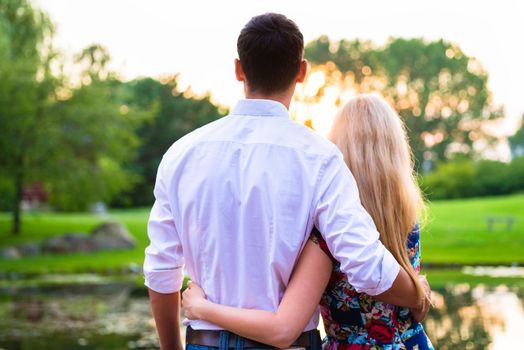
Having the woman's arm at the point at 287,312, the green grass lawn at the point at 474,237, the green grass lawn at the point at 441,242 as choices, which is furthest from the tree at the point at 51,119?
the woman's arm at the point at 287,312

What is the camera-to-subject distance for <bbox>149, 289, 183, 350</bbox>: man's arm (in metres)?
2.65

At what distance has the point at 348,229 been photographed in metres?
2.30

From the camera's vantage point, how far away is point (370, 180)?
9.48 feet

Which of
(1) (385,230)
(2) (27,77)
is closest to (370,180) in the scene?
(1) (385,230)

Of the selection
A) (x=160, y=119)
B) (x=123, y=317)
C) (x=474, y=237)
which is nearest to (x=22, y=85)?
(x=123, y=317)

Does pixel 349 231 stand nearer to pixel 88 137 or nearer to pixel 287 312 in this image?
pixel 287 312

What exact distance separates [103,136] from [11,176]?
2.89 m

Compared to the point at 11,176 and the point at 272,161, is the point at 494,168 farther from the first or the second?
the point at 272,161

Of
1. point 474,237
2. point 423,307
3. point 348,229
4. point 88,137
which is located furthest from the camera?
point 88,137

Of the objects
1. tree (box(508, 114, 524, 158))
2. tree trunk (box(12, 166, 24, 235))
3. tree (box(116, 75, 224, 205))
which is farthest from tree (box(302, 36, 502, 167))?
tree trunk (box(12, 166, 24, 235))

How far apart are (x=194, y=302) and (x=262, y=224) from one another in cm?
33

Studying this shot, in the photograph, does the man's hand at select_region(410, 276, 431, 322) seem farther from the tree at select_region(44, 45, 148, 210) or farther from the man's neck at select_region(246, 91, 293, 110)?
the tree at select_region(44, 45, 148, 210)

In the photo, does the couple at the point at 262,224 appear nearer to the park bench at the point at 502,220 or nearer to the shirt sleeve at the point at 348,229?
the shirt sleeve at the point at 348,229

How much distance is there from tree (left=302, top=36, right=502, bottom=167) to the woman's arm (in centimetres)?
5812
